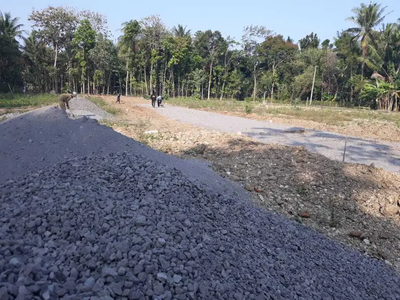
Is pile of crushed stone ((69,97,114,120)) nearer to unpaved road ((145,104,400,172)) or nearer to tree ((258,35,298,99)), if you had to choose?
unpaved road ((145,104,400,172))

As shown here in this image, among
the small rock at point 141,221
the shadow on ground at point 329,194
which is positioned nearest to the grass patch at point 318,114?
the shadow on ground at point 329,194

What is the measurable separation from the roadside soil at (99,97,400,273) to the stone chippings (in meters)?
0.83

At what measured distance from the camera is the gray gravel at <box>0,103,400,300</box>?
6.83ft

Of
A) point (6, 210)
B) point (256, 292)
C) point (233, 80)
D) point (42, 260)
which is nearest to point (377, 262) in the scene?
point (256, 292)

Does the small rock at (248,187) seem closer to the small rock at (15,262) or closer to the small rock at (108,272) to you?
the small rock at (108,272)

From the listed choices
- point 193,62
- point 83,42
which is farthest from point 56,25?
point 193,62

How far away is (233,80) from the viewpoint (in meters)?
41.7

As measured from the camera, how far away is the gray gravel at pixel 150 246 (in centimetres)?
208

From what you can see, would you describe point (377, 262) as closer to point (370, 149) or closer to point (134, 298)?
point (134, 298)

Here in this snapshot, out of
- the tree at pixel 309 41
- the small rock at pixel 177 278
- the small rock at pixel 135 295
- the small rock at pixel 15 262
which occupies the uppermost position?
the tree at pixel 309 41

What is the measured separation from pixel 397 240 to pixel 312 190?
1.63 metres

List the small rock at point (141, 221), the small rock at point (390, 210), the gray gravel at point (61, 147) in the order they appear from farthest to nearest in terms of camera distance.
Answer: the gray gravel at point (61, 147), the small rock at point (390, 210), the small rock at point (141, 221)

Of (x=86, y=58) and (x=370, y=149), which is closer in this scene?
(x=370, y=149)

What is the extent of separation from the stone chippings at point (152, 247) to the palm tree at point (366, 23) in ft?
108
